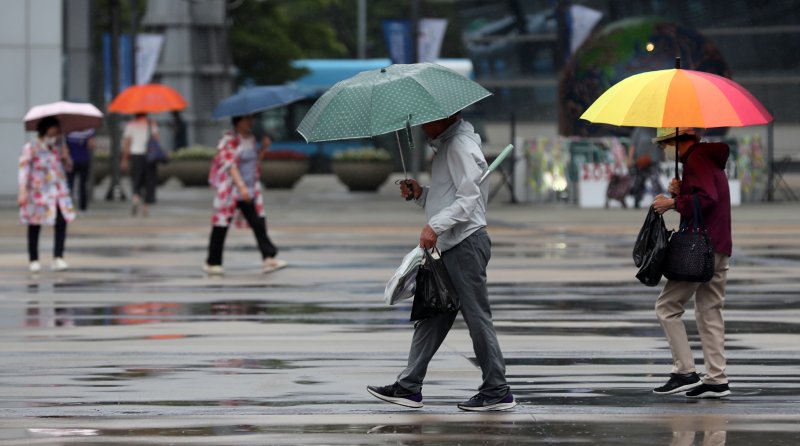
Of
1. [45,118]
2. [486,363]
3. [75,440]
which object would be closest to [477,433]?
[486,363]

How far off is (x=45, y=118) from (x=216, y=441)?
420 inches

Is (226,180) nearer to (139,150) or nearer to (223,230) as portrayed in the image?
(223,230)

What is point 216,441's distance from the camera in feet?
28.4

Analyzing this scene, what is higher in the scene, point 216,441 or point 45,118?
point 45,118

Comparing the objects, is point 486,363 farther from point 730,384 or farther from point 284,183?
point 284,183

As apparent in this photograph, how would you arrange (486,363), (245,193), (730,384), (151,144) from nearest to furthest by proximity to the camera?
(486,363) → (730,384) → (245,193) → (151,144)

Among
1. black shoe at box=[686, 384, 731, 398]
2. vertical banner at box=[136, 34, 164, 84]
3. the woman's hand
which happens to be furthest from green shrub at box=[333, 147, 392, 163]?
black shoe at box=[686, 384, 731, 398]

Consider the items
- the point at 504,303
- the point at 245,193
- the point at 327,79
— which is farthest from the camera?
the point at 327,79

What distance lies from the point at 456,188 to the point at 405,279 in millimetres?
572

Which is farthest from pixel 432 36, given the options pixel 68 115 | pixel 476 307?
pixel 476 307

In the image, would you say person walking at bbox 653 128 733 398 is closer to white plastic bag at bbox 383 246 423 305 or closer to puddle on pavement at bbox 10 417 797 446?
puddle on pavement at bbox 10 417 797 446

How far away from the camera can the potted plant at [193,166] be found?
42344 mm

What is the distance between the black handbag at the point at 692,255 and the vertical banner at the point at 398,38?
27562 millimetres

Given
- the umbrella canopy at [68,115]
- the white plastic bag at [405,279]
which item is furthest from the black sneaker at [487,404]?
the umbrella canopy at [68,115]
